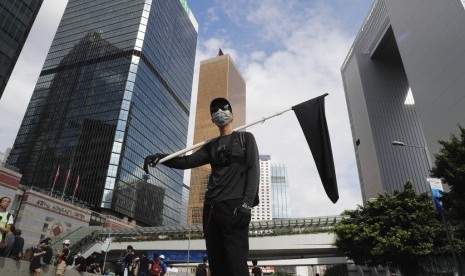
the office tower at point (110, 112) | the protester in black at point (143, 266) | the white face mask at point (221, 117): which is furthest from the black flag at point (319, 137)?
the office tower at point (110, 112)

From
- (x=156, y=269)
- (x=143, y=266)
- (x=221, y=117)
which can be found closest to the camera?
(x=221, y=117)

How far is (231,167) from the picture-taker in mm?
3680

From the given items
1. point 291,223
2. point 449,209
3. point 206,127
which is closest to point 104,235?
point 291,223

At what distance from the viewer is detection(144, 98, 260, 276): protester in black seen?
3.20m

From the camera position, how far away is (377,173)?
7025 cm

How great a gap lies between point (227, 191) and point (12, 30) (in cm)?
5626

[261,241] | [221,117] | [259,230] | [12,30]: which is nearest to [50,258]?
[221,117]

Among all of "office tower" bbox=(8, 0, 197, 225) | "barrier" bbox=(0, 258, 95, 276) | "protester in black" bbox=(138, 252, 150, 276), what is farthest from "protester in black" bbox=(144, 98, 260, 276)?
"office tower" bbox=(8, 0, 197, 225)

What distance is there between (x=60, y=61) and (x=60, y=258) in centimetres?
12013

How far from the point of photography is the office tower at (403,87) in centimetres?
3891

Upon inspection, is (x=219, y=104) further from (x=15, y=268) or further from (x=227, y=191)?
(x=15, y=268)

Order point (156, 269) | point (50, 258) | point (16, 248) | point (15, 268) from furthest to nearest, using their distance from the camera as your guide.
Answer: point (156, 269) → point (50, 258) → point (16, 248) → point (15, 268)

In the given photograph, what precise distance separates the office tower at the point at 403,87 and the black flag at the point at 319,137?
2953 cm

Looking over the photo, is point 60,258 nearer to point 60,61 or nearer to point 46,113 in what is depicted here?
point 46,113
